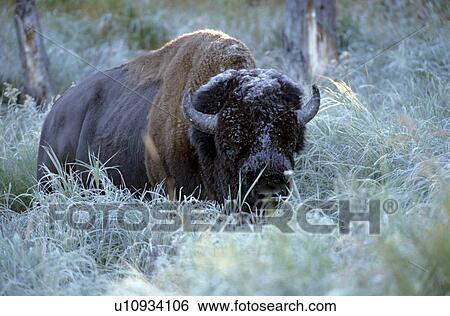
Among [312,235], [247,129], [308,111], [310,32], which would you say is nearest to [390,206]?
[312,235]

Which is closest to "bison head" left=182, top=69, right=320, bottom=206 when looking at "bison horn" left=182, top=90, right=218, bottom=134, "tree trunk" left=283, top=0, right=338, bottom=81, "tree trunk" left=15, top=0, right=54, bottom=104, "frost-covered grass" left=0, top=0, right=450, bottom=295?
"bison horn" left=182, top=90, right=218, bottom=134

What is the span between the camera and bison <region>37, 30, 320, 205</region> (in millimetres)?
5895

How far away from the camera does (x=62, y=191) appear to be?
6613 mm

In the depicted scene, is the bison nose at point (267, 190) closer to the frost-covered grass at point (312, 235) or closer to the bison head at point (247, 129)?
the bison head at point (247, 129)

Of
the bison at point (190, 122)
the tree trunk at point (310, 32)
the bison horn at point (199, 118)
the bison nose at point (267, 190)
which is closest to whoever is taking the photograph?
the bison nose at point (267, 190)

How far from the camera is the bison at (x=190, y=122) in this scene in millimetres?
5895

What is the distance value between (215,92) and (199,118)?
255 mm

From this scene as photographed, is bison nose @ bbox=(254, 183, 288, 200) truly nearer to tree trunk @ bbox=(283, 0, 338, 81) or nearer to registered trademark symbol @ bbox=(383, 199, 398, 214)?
registered trademark symbol @ bbox=(383, 199, 398, 214)

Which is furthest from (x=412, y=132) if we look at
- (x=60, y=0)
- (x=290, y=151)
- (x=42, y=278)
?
(x=60, y=0)

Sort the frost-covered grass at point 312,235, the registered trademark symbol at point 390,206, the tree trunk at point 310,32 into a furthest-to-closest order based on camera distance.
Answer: the tree trunk at point 310,32 < the registered trademark symbol at point 390,206 < the frost-covered grass at point 312,235

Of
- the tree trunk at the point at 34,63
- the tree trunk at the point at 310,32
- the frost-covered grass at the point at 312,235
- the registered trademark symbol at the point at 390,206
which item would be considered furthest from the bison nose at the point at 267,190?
the tree trunk at the point at 34,63

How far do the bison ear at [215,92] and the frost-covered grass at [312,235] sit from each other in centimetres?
78

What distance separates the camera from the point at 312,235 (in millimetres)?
5066
